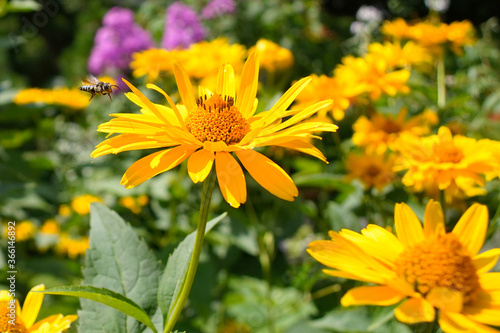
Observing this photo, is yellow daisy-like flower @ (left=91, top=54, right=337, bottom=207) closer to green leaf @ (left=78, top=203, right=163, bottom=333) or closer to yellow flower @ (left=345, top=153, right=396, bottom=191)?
green leaf @ (left=78, top=203, right=163, bottom=333)

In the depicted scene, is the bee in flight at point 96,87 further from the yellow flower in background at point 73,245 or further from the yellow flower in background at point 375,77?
the yellow flower in background at point 73,245

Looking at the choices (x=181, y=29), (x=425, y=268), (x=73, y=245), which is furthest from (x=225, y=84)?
(x=181, y=29)

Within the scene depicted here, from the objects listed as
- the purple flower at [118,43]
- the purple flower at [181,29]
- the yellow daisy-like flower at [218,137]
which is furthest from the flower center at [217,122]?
the purple flower at [118,43]

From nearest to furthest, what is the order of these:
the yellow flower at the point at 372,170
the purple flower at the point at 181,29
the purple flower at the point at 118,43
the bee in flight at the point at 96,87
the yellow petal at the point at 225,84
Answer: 1. the yellow petal at the point at 225,84
2. the bee in flight at the point at 96,87
3. the yellow flower at the point at 372,170
4. the purple flower at the point at 181,29
5. the purple flower at the point at 118,43

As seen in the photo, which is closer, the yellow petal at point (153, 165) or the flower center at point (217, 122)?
the yellow petal at point (153, 165)

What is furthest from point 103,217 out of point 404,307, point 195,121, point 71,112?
point 71,112

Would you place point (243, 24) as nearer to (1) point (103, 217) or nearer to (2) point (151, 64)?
(2) point (151, 64)

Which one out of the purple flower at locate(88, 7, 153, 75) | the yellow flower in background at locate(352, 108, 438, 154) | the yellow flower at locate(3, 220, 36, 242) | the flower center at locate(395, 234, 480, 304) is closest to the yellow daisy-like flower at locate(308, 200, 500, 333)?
the flower center at locate(395, 234, 480, 304)
